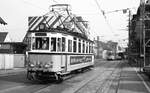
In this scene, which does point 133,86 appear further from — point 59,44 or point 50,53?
point 50,53

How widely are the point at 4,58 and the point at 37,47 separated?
548 inches

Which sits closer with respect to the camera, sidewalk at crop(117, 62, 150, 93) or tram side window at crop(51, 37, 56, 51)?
sidewalk at crop(117, 62, 150, 93)

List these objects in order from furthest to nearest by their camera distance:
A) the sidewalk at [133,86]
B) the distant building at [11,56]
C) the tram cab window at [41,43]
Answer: the distant building at [11,56] → the tram cab window at [41,43] → the sidewalk at [133,86]

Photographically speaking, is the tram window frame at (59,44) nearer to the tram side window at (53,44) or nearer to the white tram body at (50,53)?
the white tram body at (50,53)

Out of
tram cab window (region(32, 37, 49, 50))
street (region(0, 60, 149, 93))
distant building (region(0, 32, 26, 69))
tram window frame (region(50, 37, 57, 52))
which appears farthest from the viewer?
distant building (region(0, 32, 26, 69))

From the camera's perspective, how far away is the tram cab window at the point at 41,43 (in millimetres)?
15352

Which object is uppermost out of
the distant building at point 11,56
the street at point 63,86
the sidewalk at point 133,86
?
the distant building at point 11,56

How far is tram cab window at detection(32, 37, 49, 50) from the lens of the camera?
15352mm

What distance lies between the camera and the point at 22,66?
3362cm

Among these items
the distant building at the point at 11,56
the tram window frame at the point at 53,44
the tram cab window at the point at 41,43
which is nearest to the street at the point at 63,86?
the tram window frame at the point at 53,44

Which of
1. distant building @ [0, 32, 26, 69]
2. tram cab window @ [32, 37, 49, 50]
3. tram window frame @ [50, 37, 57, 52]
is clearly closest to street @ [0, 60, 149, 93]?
tram window frame @ [50, 37, 57, 52]

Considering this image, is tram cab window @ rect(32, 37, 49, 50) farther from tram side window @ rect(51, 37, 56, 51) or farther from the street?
the street

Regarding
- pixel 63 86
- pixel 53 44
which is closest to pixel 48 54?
pixel 53 44

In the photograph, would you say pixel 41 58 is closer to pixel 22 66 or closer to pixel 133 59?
pixel 22 66
